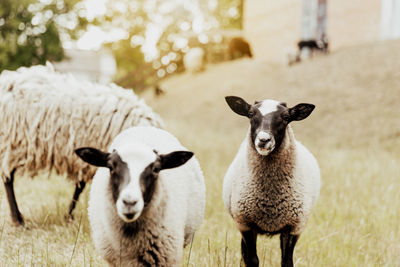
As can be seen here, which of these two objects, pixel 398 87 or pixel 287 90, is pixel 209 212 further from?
pixel 287 90

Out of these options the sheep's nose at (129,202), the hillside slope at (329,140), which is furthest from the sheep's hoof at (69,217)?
the sheep's nose at (129,202)

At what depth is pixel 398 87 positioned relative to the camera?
10.8 metres

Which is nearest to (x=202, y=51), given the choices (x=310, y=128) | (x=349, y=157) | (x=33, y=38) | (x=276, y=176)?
(x=33, y=38)

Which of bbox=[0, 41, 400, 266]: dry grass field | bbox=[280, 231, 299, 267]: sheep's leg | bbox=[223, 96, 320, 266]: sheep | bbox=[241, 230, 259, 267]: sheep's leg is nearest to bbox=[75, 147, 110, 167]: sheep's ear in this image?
bbox=[0, 41, 400, 266]: dry grass field

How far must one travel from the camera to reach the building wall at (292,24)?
15.7 m

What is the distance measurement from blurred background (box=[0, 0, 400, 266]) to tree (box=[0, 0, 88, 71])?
5 cm

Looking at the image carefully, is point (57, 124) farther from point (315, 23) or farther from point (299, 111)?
point (315, 23)

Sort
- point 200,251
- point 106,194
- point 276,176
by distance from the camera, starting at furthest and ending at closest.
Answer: point 200,251 → point 276,176 → point 106,194

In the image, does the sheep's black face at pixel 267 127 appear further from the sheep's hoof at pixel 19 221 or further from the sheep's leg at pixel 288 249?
the sheep's hoof at pixel 19 221

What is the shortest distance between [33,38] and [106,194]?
44.7 feet

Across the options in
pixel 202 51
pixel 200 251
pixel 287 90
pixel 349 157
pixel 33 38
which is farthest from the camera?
pixel 202 51

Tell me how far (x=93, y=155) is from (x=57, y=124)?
2.13 meters

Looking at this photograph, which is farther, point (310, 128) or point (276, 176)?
point (310, 128)

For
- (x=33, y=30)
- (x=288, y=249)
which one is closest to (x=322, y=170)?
(x=288, y=249)
